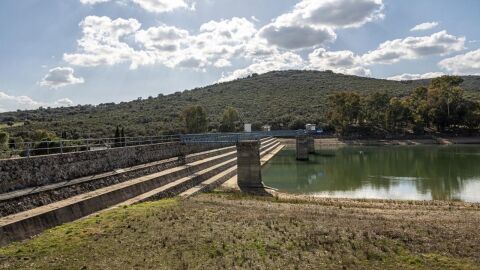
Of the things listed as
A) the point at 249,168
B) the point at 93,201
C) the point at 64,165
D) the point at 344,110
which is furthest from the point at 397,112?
the point at 93,201

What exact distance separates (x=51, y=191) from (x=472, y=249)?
16391mm

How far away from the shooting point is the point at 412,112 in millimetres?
97938

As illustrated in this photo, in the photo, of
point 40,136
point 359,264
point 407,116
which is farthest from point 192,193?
point 407,116

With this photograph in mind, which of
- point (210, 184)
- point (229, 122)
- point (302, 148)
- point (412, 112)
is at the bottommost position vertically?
point (210, 184)

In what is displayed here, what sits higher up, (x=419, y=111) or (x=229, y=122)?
(x=419, y=111)

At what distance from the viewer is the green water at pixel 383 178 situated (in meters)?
32.4

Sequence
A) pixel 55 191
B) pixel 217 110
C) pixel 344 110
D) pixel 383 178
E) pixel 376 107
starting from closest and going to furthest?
pixel 55 191, pixel 383 178, pixel 344 110, pixel 376 107, pixel 217 110

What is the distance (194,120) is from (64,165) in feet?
230

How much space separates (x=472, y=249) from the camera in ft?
43.7

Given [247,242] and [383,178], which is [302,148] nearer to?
[383,178]

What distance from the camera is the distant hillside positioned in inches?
3691

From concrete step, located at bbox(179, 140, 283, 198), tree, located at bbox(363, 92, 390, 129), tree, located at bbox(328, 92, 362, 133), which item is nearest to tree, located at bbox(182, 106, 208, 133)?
tree, located at bbox(328, 92, 362, 133)

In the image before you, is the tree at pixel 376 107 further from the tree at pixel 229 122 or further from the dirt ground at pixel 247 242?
the dirt ground at pixel 247 242

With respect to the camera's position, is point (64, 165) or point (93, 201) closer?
point (93, 201)
